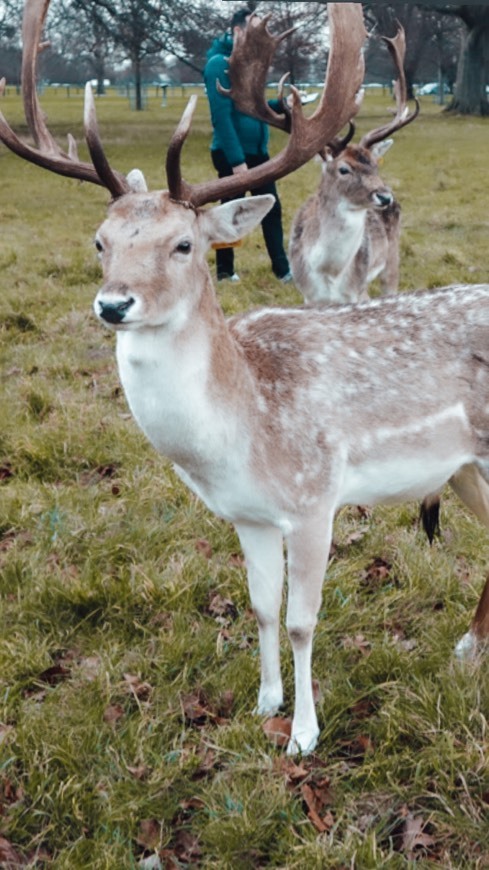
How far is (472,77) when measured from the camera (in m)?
36.2

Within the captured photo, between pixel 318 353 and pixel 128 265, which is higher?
pixel 128 265

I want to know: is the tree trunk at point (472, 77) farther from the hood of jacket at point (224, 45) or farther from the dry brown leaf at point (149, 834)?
the dry brown leaf at point (149, 834)

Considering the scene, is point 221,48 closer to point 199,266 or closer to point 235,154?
point 235,154

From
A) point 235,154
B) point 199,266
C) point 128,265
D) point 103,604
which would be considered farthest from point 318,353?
point 235,154

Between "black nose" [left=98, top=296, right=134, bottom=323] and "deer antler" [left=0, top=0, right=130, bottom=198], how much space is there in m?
0.58

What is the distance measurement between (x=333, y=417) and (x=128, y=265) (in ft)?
2.73

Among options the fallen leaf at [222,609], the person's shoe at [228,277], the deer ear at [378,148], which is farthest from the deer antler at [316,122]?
the person's shoe at [228,277]

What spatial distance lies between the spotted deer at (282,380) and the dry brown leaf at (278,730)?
0.06m

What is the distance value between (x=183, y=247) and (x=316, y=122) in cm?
74

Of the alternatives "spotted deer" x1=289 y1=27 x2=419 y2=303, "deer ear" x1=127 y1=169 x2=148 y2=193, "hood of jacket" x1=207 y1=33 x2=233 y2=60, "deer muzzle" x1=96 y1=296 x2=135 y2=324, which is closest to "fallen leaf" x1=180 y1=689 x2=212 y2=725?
"deer muzzle" x1=96 y1=296 x2=135 y2=324

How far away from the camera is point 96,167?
2.89m

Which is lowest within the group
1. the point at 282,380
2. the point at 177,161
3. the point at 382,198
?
the point at 382,198

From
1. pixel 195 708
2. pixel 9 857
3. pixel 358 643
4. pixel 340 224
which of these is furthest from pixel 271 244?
pixel 9 857

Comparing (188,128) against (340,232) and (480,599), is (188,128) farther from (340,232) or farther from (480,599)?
(340,232)
